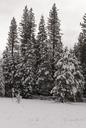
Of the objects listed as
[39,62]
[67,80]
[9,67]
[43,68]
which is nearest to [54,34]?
[39,62]

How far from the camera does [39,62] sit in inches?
1548

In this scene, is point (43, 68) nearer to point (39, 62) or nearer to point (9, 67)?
point (39, 62)

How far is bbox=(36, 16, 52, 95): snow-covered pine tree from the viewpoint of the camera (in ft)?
121

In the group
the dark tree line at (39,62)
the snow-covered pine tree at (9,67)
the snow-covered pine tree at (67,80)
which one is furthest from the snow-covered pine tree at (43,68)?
the snow-covered pine tree at (9,67)

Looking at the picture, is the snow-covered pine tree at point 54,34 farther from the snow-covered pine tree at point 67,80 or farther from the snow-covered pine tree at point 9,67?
the snow-covered pine tree at point 9,67

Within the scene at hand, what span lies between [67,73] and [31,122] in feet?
59.6

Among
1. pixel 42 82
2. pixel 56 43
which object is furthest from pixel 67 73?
pixel 56 43

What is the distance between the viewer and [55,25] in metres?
40.6

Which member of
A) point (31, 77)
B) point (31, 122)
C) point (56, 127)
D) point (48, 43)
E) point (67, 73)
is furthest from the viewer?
point (48, 43)

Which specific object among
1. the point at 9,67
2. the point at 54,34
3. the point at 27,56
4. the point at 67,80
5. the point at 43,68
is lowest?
the point at 67,80

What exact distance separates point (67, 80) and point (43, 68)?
7.35 meters

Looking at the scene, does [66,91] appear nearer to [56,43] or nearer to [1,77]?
[56,43]

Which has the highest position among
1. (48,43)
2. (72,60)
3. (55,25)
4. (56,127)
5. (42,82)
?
(55,25)

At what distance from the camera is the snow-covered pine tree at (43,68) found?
36828 millimetres
